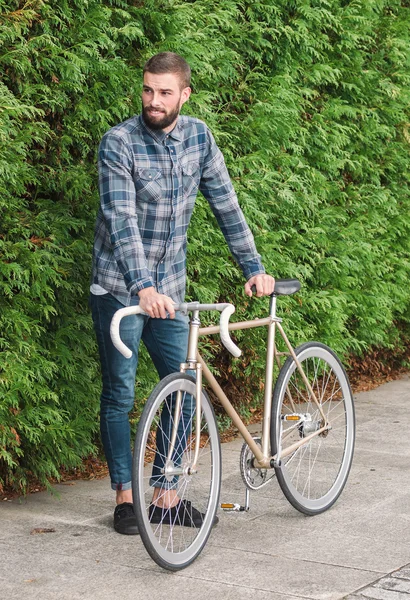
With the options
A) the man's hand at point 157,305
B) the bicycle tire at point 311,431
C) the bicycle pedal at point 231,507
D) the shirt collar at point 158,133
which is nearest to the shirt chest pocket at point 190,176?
the shirt collar at point 158,133

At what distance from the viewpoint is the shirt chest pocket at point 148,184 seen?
4.88m

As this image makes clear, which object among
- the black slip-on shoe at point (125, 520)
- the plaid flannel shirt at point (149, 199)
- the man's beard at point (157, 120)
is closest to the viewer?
the plaid flannel shirt at point (149, 199)

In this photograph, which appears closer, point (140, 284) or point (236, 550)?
point (140, 284)

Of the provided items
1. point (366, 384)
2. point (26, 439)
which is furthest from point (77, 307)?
point (366, 384)

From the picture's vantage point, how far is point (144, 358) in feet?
20.1

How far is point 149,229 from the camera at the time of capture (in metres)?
4.95

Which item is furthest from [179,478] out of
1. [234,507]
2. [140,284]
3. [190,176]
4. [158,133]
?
[158,133]

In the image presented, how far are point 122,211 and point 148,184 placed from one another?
0.23m

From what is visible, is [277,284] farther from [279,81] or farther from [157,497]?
[279,81]

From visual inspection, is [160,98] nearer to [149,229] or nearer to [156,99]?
[156,99]

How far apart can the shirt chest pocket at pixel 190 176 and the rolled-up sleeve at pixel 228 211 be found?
9cm

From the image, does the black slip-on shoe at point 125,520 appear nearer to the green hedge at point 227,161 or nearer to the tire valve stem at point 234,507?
the tire valve stem at point 234,507

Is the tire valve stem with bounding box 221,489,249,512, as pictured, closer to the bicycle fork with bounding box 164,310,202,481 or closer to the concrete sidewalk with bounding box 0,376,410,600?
the concrete sidewalk with bounding box 0,376,410,600

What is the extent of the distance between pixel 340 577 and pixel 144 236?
1682mm
